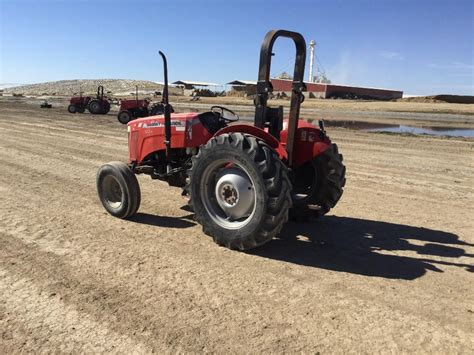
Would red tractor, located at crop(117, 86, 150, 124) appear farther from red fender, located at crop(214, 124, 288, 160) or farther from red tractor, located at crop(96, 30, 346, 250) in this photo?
red fender, located at crop(214, 124, 288, 160)

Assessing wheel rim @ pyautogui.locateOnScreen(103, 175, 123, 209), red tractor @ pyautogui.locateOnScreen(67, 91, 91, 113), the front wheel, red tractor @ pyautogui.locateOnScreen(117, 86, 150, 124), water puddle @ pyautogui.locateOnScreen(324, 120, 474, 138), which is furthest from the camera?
red tractor @ pyautogui.locateOnScreen(67, 91, 91, 113)

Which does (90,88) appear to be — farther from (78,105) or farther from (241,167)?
(241,167)

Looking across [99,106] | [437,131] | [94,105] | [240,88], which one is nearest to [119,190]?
[437,131]

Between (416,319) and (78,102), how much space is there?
27.7 metres

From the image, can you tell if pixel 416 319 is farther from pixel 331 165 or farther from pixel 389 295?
pixel 331 165

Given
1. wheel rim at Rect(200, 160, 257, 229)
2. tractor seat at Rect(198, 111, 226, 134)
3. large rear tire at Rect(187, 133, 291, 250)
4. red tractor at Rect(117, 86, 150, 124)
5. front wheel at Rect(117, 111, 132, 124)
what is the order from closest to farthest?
large rear tire at Rect(187, 133, 291, 250)
wheel rim at Rect(200, 160, 257, 229)
tractor seat at Rect(198, 111, 226, 134)
front wheel at Rect(117, 111, 132, 124)
red tractor at Rect(117, 86, 150, 124)

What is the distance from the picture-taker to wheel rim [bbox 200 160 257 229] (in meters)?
4.44

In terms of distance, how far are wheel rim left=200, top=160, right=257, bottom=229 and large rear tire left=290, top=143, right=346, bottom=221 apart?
944 mm

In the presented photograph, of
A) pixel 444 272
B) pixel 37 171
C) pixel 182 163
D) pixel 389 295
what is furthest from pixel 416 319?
pixel 37 171

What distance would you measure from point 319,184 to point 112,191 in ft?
8.88

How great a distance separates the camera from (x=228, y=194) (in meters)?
4.61

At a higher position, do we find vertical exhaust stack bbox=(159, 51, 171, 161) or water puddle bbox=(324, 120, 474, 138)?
vertical exhaust stack bbox=(159, 51, 171, 161)

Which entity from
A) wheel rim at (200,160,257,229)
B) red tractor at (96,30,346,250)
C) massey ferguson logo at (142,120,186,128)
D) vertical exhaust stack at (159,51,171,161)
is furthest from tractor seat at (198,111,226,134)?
wheel rim at (200,160,257,229)

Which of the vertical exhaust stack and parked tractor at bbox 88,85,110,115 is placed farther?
parked tractor at bbox 88,85,110,115
